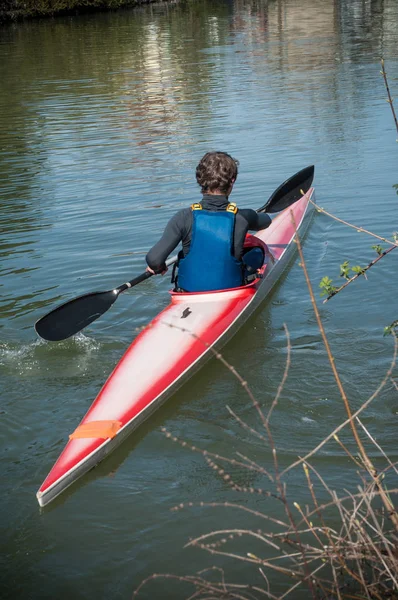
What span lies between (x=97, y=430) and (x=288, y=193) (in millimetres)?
4499

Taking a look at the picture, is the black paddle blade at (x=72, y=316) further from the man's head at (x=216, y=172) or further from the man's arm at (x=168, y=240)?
the man's head at (x=216, y=172)

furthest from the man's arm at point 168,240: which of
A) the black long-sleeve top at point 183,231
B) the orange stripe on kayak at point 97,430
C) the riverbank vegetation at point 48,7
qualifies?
the riverbank vegetation at point 48,7

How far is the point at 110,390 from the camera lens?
4672 mm

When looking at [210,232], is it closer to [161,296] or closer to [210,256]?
[210,256]

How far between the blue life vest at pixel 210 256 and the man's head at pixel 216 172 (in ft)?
0.50

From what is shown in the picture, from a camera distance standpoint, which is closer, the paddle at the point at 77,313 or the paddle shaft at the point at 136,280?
the paddle at the point at 77,313

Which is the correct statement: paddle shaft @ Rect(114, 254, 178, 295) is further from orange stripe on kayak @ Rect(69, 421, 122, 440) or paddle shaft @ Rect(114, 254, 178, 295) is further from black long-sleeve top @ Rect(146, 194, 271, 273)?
orange stripe on kayak @ Rect(69, 421, 122, 440)

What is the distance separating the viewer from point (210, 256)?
18.1ft

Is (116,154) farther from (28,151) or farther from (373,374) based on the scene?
(373,374)

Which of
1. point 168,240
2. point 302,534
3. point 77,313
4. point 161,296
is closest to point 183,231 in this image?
point 168,240

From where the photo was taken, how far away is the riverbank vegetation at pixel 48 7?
137 feet

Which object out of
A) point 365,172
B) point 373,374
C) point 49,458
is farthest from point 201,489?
point 365,172

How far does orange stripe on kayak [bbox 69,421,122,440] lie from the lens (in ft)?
13.9

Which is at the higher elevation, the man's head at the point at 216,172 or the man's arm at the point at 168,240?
the man's head at the point at 216,172
